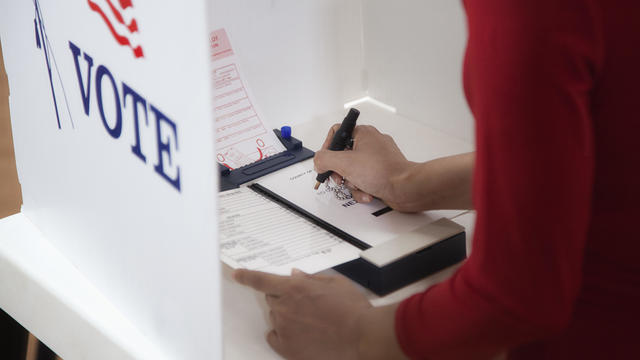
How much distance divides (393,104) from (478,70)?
35.1 inches

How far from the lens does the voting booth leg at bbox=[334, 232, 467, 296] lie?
2.61ft

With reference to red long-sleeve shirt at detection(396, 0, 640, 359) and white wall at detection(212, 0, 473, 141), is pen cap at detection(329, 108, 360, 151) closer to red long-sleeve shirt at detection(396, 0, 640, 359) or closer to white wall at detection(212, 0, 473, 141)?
white wall at detection(212, 0, 473, 141)

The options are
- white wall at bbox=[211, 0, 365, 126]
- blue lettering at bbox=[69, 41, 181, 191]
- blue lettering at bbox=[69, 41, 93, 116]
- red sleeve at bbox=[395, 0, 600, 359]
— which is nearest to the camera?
red sleeve at bbox=[395, 0, 600, 359]

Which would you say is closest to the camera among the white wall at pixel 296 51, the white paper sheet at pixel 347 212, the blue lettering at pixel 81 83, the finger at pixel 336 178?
the blue lettering at pixel 81 83

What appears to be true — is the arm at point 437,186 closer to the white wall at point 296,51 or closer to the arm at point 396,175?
the arm at point 396,175

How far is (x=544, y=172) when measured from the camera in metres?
0.44

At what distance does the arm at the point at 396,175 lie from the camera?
90 centimetres

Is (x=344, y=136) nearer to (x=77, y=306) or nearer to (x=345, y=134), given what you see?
(x=345, y=134)

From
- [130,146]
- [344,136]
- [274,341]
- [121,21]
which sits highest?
[121,21]

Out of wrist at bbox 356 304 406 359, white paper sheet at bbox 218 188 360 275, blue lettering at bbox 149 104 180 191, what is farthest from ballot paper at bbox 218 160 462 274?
blue lettering at bbox 149 104 180 191

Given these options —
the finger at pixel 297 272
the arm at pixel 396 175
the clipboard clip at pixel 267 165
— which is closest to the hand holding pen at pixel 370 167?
the arm at pixel 396 175

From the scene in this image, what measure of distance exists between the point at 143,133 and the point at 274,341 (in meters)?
0.27

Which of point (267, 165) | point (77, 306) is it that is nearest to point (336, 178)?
point (267, 165)

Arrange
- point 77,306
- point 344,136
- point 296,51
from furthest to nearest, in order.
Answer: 1. point 296,51
2. point 344,136
3. point 77,306
